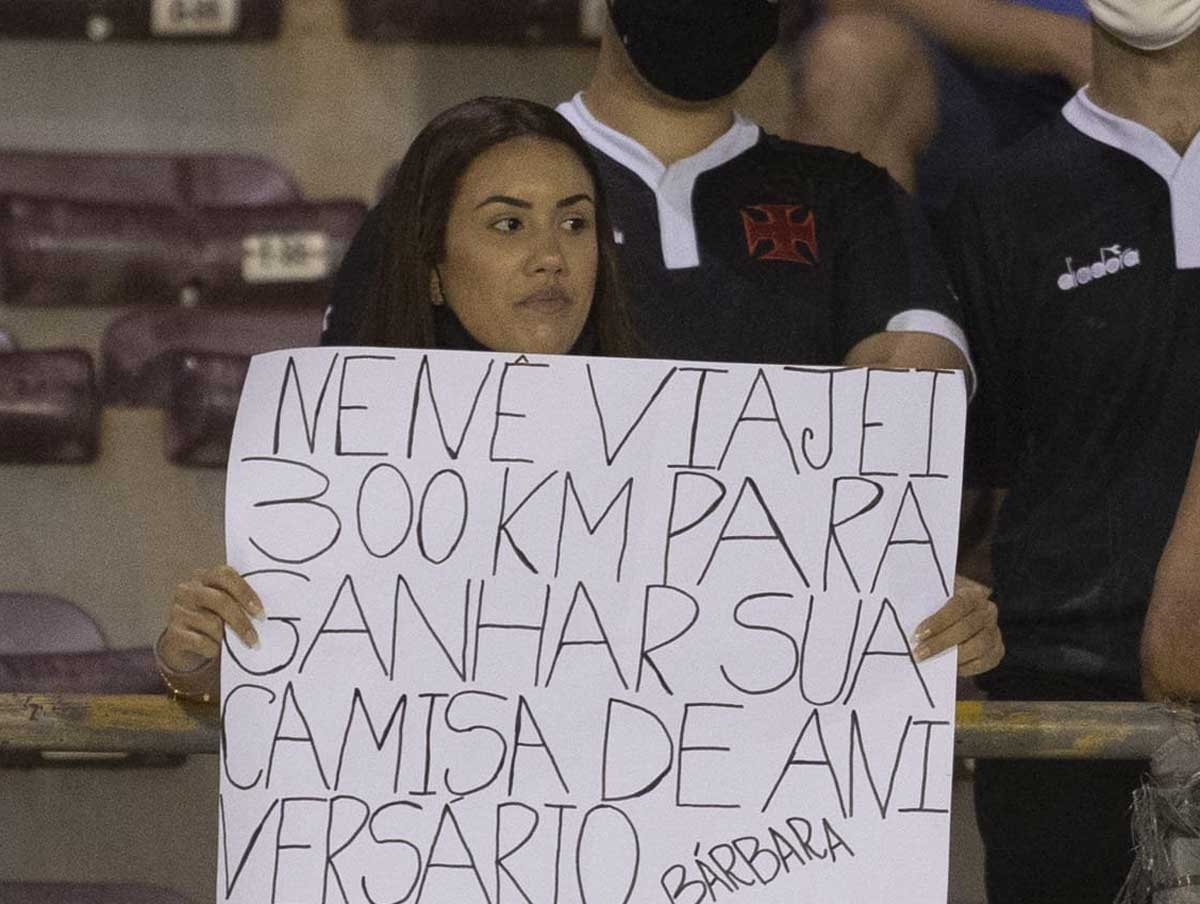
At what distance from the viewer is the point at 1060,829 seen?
2018mm

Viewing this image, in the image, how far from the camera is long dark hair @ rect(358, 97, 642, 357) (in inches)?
69.8

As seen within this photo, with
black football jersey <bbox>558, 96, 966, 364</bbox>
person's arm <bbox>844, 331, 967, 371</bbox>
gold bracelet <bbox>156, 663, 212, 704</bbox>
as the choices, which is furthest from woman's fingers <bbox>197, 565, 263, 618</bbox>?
person's arm <bbox>844, 331, 967, 371</bbox>

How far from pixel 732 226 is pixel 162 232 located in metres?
0.77

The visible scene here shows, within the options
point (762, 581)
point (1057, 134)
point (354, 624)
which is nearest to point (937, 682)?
point (762, 581)

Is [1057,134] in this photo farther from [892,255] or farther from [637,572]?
[637,572]

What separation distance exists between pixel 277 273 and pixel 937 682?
4.00ft

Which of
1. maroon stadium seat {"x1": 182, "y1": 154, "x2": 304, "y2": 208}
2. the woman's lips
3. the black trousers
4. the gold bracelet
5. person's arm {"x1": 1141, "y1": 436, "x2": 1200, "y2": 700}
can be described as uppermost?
maroon stadium seat {"x1": 182, "y1": 154, "x2": 304, "y2": 208}

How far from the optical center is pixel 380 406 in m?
1.55

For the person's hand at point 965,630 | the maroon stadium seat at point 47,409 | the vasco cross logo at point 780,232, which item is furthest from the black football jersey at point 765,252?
the maroon stadium seat at point 47,409

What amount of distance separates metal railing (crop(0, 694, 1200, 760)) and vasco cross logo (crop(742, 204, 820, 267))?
0.63m

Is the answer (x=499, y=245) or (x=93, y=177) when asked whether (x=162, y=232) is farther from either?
(x=499, y=245)

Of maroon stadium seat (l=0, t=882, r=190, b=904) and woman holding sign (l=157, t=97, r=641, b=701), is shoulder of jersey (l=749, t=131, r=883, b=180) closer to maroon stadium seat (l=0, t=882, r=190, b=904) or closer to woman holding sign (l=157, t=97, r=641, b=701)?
woman holding sign (l=157, t=97, r=641, b=701)

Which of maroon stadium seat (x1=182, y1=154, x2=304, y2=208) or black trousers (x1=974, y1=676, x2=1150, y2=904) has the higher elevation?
maroon stadium seat (x1=182, y1=154, x2=304, y2=208)

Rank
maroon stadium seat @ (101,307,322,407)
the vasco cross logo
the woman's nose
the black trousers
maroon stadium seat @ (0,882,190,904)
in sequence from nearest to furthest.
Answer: the woman's nose < the black trousers < the vasco cross logo < maroon stadium seat @ (0,882,190,904) < maroon stadium seat @ (101,307,322,407)
